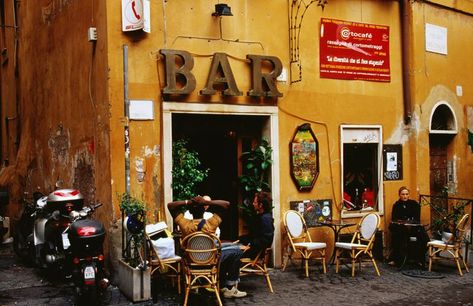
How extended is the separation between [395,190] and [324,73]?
2.72 m

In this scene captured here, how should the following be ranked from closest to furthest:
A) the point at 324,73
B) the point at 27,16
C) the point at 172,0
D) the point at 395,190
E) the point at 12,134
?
the point at 172,0 < the point at 324,73 < the point at 395,190 < the point at 27,16 < the point at 12,134

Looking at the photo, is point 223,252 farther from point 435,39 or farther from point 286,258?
point 435,39

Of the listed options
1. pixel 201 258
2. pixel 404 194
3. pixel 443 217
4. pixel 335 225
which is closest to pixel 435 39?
pixel 404 194

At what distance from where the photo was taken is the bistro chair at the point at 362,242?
28.6 feet

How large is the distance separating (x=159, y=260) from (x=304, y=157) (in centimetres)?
349

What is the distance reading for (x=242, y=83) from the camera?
8930 mm

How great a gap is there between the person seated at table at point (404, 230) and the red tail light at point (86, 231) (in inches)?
220

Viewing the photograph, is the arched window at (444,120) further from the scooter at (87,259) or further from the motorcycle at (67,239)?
the scooter at (87,259)

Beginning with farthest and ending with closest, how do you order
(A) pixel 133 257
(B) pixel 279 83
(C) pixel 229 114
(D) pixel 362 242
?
(D) pixel 362 242 < (B) pixel 279 83 < (C) pixel 229 114 < (A) pixel 133 257

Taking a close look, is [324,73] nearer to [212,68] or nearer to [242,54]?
[242,54]

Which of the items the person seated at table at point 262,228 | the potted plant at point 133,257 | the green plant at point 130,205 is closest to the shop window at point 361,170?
the person seated at table at point 262,228

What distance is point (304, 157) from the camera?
943 cm

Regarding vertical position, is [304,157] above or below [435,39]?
below

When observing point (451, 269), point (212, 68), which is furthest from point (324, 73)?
point (451, 269)
